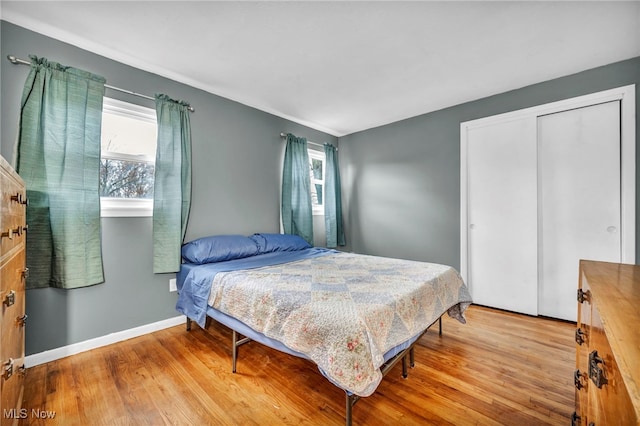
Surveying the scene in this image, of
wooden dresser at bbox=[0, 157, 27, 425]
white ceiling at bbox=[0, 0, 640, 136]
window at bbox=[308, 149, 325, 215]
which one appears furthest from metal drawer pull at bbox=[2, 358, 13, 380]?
window at bbox=[308, 149, 325, 215]

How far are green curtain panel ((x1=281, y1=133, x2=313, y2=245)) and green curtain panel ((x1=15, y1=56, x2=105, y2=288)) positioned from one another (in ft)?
6.54

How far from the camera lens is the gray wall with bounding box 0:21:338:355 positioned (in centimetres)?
192

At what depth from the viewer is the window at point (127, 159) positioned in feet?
7.47

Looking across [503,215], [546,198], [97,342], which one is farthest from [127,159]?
[546,198]

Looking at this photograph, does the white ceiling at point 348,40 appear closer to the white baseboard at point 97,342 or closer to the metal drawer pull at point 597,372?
the metal drawer pull at point 597,372

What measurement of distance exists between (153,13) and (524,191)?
3.73m

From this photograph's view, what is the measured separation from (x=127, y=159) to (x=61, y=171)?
0.49 m

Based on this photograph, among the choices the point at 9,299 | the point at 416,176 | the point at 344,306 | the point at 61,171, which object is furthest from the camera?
the point at 416,176

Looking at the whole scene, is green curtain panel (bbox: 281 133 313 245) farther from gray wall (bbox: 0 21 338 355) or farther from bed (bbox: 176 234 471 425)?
bed (bbox: 176 234 471 425)

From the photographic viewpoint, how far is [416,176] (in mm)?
3711

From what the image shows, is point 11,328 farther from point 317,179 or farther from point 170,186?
point 317,179

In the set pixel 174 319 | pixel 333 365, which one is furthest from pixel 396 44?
pixel 174 319

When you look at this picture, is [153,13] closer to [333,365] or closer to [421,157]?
[333,365]

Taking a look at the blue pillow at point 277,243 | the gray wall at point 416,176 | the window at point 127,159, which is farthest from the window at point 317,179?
the window at point 127,159
